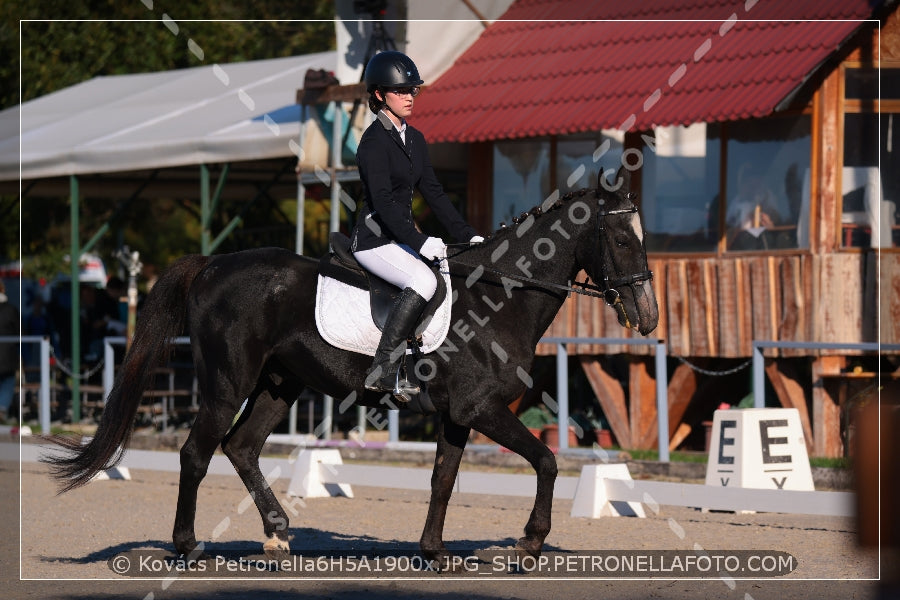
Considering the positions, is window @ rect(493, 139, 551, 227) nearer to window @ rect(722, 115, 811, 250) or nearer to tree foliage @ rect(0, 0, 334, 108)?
window @ rect(722, 115, 811, 250)

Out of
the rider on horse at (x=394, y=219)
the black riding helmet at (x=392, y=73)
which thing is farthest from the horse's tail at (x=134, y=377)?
the black riding helmet at (x=392, y=73)

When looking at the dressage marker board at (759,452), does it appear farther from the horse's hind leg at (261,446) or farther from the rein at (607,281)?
the horse's hind leg at (261,446)

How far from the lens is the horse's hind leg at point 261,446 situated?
8.30m

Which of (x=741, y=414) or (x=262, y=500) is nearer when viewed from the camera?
(x=262, y=500)

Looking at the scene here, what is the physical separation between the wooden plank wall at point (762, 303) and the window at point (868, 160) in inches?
12.7

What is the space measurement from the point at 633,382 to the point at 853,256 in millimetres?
3028

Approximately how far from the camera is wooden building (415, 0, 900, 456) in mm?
14453

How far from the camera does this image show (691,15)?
1645cm

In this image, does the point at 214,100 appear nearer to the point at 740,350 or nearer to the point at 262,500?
the point at 740,350

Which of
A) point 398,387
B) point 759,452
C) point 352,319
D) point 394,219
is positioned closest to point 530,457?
point 398,387

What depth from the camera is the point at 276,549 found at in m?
8.26

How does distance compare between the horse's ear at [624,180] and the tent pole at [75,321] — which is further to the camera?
the tent pole at [75,321]

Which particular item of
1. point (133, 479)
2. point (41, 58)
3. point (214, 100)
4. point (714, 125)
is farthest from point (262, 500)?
point (41, 58)

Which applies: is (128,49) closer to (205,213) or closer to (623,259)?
(205,213)
